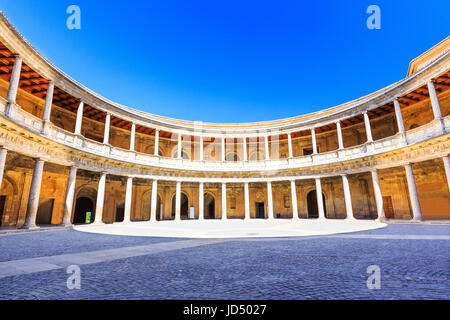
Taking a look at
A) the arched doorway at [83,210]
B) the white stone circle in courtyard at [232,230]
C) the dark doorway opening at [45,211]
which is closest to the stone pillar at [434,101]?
the white stone circle in courtyard at [232,230]

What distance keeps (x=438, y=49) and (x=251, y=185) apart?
69.2 ft

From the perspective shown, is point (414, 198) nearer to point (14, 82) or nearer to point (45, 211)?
point (14, 82)

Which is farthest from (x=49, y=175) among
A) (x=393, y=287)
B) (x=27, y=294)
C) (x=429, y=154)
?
(x=429, y=154)

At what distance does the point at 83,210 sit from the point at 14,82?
12081 millimetres

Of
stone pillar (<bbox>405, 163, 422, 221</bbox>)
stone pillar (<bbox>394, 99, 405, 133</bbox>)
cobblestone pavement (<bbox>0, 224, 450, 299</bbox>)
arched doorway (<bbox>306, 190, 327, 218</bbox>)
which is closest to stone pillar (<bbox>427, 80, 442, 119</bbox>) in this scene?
stone pillar (<bbox>394, 99, 405, 133</bbox>)

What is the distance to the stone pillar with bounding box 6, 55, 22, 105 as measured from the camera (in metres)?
11.7

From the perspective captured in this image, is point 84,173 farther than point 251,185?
Result: No

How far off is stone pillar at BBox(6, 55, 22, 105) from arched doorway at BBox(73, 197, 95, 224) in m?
11.0

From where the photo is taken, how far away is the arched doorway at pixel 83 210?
65.4 feet

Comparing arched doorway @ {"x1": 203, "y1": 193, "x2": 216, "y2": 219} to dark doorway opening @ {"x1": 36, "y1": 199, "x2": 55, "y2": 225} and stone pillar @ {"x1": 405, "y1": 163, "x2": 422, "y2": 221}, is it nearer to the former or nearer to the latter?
dark doorway opening @ {"x1": 36, "y1": 199, "x2": 55, "y2": 225}
